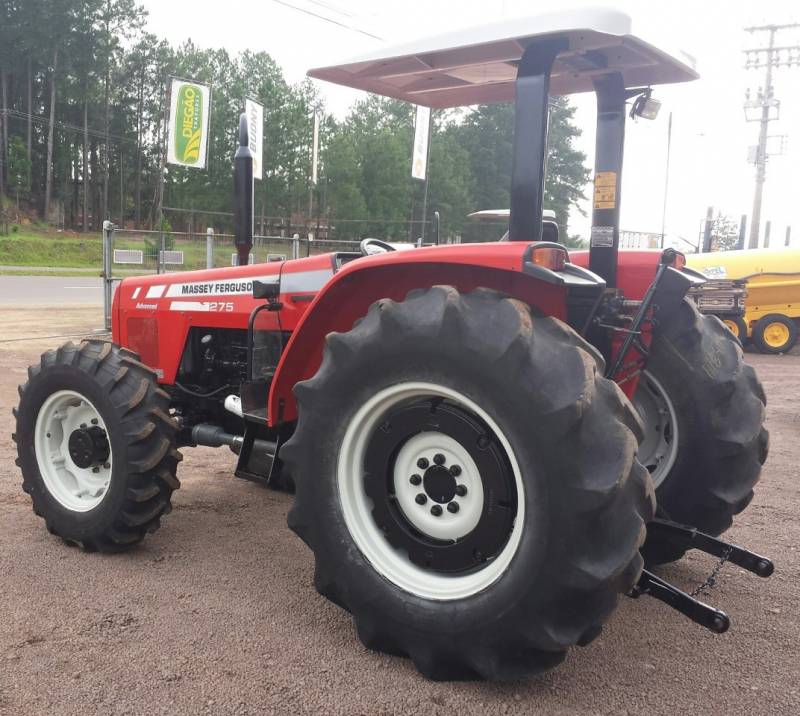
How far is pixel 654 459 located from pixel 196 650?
2080 millimetres

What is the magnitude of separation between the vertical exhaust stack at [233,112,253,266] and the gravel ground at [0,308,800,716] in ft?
5.02

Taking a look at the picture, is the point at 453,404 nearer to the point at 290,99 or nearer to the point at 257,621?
the point at 257,621

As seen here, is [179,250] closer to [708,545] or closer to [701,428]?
[701,428]

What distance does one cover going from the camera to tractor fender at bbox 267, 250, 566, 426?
2.58 meters

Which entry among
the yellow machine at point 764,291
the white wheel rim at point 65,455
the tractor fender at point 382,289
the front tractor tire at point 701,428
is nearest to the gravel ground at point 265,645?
the white wheel rim at point 65,455

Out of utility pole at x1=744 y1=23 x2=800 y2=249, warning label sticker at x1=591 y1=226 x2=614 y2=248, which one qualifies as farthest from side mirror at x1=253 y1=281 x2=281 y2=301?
utility pole at x1=744 y1=23 x2=800 y2=249

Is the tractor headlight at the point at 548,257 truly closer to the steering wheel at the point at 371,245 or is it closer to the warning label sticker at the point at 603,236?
the warning label sticker at the point at 603,236

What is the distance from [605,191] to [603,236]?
19cm

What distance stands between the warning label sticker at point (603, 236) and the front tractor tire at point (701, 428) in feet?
1.50

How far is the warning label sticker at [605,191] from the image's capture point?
10.1 ft

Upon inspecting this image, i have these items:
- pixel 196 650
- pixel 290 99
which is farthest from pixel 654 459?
pixel 290 99

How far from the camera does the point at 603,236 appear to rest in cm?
307

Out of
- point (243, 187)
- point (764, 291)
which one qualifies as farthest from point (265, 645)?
point (764, 291)

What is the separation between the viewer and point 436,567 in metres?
2.54
